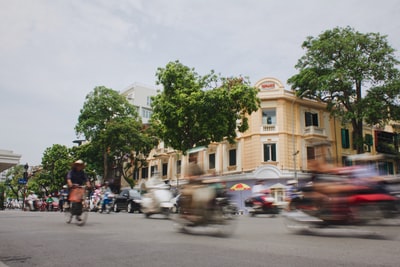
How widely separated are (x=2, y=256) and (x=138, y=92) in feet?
179

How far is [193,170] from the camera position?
798 cm

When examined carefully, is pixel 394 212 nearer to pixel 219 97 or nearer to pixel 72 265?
pixel 72 265

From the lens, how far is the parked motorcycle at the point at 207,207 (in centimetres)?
752

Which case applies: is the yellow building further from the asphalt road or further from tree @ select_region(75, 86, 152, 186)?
the asphalt road

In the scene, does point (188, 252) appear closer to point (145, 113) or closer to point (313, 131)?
point (313, 131)

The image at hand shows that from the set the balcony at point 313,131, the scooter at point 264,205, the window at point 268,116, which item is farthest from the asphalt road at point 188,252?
the balcony at point 313,131

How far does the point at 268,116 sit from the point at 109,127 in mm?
16617

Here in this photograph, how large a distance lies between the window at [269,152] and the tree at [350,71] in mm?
5362

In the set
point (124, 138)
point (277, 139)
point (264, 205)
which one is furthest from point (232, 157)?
point (264, 205)

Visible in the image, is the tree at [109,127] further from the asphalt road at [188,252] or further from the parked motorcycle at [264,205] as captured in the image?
the asphalt road at [188,252]

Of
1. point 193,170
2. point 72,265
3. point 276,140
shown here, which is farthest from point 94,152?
point 72,265

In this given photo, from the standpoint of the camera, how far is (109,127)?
39.2 m

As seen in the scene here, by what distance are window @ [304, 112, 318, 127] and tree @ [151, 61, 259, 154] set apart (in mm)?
7581

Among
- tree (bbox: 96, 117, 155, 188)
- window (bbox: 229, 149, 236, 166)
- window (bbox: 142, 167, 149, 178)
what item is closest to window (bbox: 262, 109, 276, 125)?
window (bbox: 229, 149, 236, 166)
